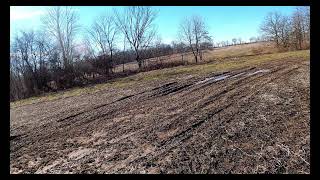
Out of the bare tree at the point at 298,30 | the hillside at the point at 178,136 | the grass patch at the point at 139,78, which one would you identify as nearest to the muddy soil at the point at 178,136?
the hillside at the point at 178,136

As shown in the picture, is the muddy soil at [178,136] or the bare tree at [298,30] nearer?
the muddy soil at [178,136]

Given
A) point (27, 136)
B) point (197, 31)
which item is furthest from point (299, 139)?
point (197, 31)

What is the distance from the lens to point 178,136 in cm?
694

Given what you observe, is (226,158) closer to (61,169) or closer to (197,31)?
(61,169)

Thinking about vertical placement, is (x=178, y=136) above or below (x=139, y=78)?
below

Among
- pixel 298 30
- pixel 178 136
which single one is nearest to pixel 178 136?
pixel 178 136

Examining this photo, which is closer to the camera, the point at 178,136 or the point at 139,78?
the point at 178,136

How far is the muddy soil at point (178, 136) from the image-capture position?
213 inches

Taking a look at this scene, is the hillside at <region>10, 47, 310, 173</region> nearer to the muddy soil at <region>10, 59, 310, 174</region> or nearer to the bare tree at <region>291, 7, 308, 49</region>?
the muddy soil at <region>10, 59, 310, 174</region>

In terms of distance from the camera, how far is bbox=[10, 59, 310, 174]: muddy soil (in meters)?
5.40

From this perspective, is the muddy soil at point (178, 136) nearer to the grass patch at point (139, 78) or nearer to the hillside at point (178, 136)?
the hillside at point (178, 136)

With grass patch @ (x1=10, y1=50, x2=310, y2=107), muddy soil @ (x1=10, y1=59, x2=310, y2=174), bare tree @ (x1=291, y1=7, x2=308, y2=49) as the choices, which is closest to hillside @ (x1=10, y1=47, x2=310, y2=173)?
muddy soil @ (x1=10, y1=59, x2=310, y2=174)

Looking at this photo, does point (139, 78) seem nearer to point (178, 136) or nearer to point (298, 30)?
point (178, 136)
